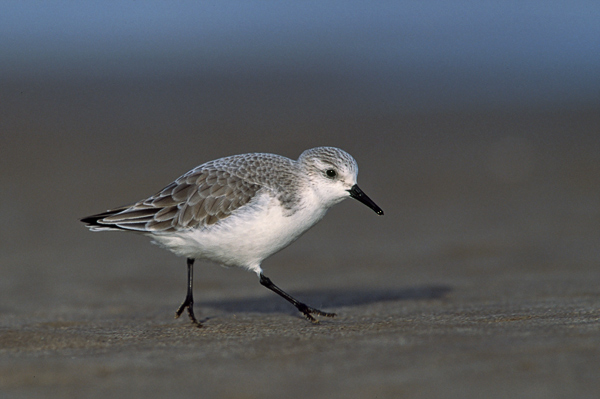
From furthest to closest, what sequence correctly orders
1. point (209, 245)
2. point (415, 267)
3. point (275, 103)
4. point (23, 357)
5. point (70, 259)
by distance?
point (275, 103)
point (70, 259)
point (415, 267)
point (209, 245)
point (23, 357)

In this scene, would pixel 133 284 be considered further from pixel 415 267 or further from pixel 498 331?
pixel 498 331

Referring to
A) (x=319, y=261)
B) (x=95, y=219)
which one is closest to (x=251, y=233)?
(x=95, y=219)

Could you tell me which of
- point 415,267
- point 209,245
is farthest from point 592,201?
point 209,245

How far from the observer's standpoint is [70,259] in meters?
10.3

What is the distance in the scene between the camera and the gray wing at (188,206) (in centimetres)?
610

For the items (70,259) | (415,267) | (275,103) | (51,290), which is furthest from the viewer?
(275,103)

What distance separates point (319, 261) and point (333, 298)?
2.35 meters

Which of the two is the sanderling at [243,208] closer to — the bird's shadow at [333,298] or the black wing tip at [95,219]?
the black wing tip at [95,219]

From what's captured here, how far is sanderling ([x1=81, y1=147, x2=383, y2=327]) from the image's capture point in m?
5.98

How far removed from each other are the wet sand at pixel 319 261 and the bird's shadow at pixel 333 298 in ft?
0.13

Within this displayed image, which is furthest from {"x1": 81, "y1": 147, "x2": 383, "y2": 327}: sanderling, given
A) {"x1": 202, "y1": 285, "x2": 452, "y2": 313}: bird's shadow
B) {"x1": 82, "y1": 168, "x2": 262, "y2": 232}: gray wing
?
{"x1": 202, "y1": 285, "x2": 452, "y2": 313}: bird's shadow

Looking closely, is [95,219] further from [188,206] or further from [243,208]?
[243,208]

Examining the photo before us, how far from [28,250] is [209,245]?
215 inches

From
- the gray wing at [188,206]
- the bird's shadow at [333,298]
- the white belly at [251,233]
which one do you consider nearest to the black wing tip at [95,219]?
the gray wing at [188,206]
